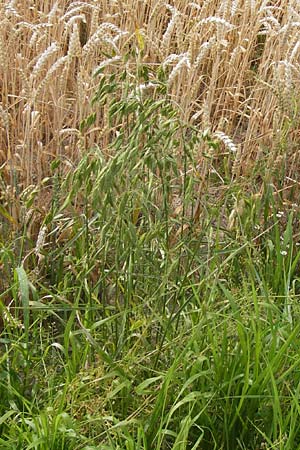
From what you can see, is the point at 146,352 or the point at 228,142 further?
the point at 146,352

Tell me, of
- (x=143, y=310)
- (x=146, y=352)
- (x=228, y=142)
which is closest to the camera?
(x=228, y=142)

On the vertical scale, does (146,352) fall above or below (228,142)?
below

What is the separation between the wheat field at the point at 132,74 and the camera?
2660mm

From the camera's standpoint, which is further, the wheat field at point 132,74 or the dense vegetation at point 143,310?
the wheat field at point 132,74

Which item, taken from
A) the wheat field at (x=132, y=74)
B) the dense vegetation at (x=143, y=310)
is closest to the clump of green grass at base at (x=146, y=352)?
the dense vegetation at (x=143, y=310)

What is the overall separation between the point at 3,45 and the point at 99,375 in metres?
1.32

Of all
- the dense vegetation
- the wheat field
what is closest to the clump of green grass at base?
the dense vegetation

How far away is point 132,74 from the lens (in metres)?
2.73

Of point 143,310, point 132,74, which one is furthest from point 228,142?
point 132,74

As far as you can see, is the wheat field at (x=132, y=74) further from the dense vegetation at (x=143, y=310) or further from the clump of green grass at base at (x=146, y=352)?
the clump of green grass at base at (x=146, y=352)

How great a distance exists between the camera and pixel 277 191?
283cm

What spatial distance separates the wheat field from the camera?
266 centimetres

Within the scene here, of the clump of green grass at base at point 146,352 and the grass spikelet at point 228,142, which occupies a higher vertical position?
the grass spikelet at point 228,142

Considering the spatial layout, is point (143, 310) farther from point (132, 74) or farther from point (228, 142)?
point (132, 74)
